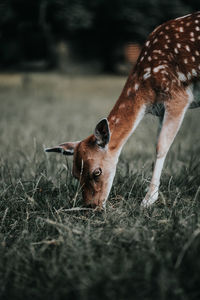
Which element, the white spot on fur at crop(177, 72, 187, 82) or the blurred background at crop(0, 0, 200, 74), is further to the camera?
the blurred background at crop(0, 0, 200, 74)

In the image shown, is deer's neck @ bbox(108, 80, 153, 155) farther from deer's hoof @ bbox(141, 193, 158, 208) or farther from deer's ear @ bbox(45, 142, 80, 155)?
deer's hoof @ bbox(141, 193, 158, 208)

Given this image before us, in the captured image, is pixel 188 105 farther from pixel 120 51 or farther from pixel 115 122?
pixel 120 51

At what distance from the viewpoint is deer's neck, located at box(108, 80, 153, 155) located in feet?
10.5

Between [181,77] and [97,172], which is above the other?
[181,77]

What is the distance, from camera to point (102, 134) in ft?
10.1

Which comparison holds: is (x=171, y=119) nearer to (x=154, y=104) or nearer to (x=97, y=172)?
(x=154, y=104)

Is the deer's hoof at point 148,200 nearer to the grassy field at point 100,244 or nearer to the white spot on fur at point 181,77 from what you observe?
the grassy field at point 100,244

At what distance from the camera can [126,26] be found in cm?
2291

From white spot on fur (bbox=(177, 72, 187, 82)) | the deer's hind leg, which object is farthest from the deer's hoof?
white spot on fur (bbox=(177, 72, 187, 82))

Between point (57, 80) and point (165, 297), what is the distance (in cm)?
1561

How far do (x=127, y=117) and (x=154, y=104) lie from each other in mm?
279

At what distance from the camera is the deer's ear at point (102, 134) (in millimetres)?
2979

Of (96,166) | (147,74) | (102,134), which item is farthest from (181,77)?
(96,166)

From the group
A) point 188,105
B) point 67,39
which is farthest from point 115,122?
point 67,39
